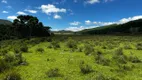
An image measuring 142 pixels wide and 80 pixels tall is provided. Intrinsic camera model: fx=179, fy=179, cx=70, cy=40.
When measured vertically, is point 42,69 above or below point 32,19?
below

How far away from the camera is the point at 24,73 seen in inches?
443

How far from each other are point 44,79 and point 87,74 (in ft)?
8.66

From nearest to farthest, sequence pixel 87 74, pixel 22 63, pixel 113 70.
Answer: pixel 87 74 → pixel 113 70 → pixel 22 63

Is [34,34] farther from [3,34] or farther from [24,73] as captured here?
[24,73]

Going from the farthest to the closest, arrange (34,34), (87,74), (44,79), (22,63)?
1. (34,34)
2. (22,63)
3. (87,74)
4. (44,79)

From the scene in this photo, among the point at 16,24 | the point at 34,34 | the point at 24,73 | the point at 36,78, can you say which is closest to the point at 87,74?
the point at 36,78

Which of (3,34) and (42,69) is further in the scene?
(3,34)

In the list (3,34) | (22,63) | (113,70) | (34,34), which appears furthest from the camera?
(34,34)

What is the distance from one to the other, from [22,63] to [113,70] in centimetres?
681

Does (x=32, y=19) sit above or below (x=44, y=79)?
above

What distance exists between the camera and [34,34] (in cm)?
7050

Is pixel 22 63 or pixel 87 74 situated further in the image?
pixel 22 63

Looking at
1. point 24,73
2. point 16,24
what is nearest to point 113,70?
point 24,73

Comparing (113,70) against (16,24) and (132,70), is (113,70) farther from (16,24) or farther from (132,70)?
(16,24)
